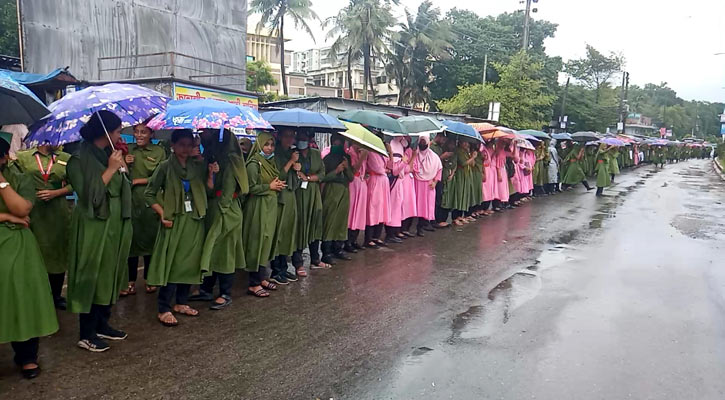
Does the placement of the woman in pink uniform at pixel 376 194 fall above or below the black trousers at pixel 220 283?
above

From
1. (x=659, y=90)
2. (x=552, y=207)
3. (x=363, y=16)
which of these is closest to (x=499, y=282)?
(x=552, y=207)

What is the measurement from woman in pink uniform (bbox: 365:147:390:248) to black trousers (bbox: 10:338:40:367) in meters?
5.16

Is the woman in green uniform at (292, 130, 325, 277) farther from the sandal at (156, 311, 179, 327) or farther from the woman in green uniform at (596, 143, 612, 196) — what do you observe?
the woman in green uniform at (596, 143, 612, 196)

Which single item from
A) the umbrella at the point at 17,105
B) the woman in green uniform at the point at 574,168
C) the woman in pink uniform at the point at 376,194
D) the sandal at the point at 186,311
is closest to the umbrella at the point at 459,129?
the woman in pink uniform at the point at 376,194

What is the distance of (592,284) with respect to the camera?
6.86 m

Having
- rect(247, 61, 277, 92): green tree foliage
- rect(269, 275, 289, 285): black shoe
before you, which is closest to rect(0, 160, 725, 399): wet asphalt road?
rect(269, 275, 289, 285): black shoe

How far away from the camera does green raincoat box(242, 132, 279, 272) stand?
577cm

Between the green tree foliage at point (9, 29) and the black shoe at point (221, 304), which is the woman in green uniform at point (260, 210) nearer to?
the black shoe at point (221, 304)

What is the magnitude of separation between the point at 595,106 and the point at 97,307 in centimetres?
4439

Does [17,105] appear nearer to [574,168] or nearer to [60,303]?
[60,303]

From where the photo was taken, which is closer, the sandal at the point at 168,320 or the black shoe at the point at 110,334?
the black shoe at the point at 110,334

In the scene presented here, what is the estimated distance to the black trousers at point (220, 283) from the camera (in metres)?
5.48

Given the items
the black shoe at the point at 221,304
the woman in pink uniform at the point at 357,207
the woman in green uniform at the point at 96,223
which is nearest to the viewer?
the woman in green uniform at the point at 96,223

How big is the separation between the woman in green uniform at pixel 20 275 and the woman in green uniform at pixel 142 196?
1.81 m
